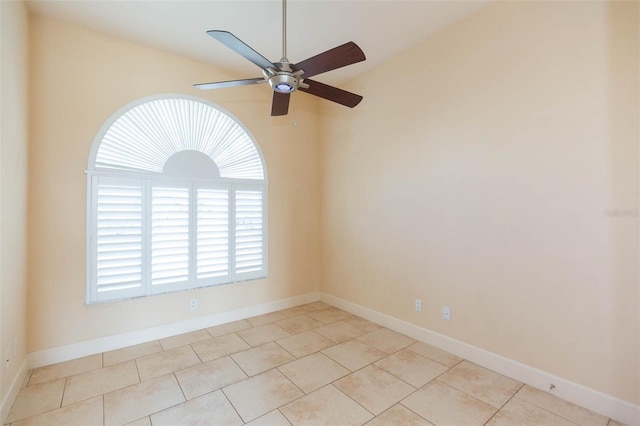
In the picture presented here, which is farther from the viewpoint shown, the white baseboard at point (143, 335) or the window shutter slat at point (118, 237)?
the window shutter slat at point (118, 237)

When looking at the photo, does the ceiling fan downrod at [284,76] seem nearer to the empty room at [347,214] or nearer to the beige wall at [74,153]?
the empty room at [347,214]

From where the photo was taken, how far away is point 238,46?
5.80 feet

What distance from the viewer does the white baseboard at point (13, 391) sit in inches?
76.9

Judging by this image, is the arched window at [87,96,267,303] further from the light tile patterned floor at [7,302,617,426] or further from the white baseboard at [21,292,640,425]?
the light tile patterned floor at [7,302,617,426]

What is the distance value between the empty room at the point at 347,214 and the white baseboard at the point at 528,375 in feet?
0.05

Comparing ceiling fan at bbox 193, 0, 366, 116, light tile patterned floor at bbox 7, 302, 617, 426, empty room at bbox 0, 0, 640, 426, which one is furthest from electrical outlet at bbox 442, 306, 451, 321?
ceiling fan at bbox 193, 0, 366, 116

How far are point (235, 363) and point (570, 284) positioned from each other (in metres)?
2.88

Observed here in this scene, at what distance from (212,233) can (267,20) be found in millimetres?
2404

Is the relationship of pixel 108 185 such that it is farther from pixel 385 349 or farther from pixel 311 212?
pixel 385 349

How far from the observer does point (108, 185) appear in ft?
9.64

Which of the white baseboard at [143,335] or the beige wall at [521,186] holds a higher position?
the beige wall at [521,186]

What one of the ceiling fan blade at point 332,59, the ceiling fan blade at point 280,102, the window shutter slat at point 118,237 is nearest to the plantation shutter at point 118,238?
the window shutter slat at point 118,237

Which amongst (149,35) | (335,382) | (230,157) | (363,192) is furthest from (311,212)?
(149,35)

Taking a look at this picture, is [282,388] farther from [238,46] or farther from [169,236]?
[238,46]
